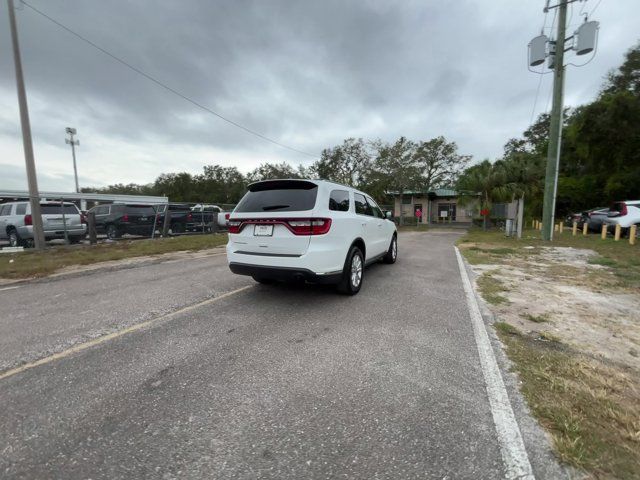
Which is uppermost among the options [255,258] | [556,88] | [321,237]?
[556,88]

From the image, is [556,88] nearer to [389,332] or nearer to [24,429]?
[389,332]

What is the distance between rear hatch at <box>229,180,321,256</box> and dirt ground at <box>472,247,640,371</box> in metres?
3.06

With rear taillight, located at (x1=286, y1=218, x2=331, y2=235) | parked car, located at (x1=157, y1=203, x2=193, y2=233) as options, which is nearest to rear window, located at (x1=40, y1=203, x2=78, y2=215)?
parked car, located at (x1=157, y1=203, x2=193, y2=233)

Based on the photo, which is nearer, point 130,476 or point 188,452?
point 130,476

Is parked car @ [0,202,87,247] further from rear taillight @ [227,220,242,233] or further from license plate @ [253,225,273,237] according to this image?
license plate @ [253,225,273,237]

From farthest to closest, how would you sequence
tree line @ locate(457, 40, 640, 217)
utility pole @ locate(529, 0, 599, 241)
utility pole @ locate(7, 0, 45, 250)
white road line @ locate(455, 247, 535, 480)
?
1. tree line @ locate(457, 40, 640, 217)
2. utility pole @ locate(529, 0, 599, 241)
3. utility pole @ locate(7, 0, 45, 250)
4. white road line @ locate(455, 247, 535, 480)

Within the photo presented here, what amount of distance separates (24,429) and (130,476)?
40.3 inches

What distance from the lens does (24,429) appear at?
2180 mm

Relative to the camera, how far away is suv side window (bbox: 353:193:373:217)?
598 cm

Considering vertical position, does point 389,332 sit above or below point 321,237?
below

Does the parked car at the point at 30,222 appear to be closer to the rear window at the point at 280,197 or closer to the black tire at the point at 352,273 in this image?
the rear window at the point at 280,197

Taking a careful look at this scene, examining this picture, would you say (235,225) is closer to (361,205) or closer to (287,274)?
(287,274)

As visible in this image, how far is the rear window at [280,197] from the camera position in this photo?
15.4 ft

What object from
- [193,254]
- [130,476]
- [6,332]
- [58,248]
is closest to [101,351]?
[6,332]
